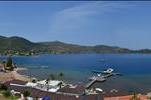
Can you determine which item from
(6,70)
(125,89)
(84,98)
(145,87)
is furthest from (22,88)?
(6,70)

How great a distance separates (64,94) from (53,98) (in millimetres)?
1880

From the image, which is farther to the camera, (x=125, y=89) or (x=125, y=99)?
(x=125, y=89)

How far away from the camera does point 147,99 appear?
3819 centimetres

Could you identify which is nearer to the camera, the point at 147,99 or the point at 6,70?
the point at 147,99

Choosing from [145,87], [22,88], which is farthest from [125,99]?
[145,87]

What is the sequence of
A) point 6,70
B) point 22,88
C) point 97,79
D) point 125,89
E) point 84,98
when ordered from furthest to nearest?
point 6,70
point 97,79
point 125,89
point 22,88
point 84,98

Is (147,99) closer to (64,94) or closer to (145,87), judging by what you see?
(64,94)

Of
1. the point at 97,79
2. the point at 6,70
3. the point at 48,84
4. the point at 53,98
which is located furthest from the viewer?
the point at 6,70

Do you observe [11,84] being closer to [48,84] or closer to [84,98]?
[48,84]

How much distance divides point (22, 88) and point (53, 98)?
1057cm

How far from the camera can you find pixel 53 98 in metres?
32.8

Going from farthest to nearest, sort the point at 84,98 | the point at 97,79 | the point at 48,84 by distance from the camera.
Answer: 1. the point at 97,79
2. the point at 48,84
3. the point at 84,98

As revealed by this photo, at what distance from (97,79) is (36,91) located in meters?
31.9

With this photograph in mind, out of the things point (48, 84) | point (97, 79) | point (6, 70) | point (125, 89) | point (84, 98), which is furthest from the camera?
point (6, 70)
